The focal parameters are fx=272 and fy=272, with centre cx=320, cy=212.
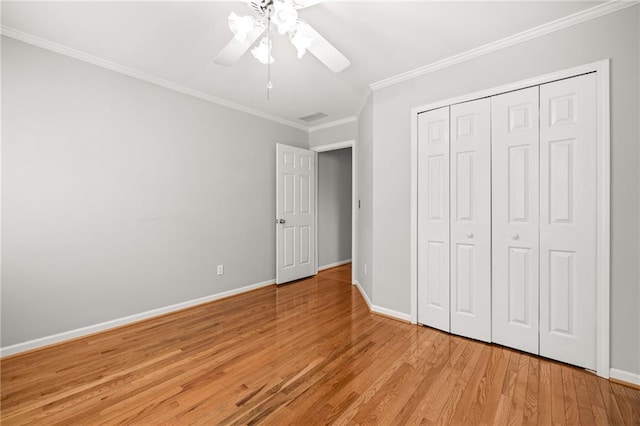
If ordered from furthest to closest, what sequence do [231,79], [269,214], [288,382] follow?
[269,214]
[231,79]
[288,382]

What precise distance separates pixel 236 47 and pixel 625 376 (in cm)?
337

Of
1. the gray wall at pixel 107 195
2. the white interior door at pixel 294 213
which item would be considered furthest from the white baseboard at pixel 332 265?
the gray wall at pixel 107 195

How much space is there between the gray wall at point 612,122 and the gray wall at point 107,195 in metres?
2.09

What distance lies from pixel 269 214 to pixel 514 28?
11.1 ft

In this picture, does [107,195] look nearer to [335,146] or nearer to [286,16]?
[286,16]

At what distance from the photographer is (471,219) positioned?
244 centimetres

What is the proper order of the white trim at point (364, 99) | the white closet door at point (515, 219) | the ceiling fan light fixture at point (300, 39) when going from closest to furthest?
1. the ceiling fan light fixture at point (300, 39)
2. the white closet door at point (515, 219)
3. the white trim at point (364, 99)

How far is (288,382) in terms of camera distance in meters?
1.84

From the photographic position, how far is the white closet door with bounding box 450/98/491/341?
2.36m

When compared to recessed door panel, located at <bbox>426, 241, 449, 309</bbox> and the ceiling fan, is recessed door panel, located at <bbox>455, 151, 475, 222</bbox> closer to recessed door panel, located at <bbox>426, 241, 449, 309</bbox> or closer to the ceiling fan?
recessed door panel, located at <bbox>426, 241, 449, 309</bbox>

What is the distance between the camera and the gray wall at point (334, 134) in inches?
166

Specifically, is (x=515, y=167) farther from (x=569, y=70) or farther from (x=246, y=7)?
(x=246, y=7)

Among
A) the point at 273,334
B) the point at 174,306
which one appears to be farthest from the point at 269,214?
the point at 273,334

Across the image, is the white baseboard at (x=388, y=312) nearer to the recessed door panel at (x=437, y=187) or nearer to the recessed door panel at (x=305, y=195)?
the recessed door panel at (x=437, y=187)
